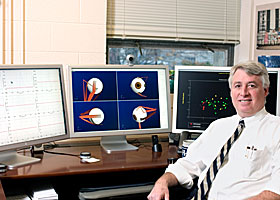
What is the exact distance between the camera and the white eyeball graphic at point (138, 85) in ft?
7.91

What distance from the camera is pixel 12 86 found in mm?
1950

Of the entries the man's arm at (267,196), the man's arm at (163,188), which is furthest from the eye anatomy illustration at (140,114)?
the man's arm at (267,196)

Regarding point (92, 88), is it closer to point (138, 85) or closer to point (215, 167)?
point (138, 85)

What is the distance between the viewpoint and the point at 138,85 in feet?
7.95

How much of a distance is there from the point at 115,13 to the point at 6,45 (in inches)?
30.4

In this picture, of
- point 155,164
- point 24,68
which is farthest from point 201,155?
point 24,68

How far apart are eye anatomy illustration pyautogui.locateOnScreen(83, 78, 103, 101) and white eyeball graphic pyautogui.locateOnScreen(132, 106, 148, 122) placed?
25cm

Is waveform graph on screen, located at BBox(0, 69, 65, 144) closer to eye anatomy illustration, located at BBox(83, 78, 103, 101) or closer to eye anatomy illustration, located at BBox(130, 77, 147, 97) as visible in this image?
eye anatomy illustration, located at BBox(83, 78, 103, 101)

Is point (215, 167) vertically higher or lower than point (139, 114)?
lower

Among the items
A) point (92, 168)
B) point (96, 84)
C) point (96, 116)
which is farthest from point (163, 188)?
point (96, 84)

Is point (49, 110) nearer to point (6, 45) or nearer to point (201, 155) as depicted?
point (6, 45)

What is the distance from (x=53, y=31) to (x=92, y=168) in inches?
38.3

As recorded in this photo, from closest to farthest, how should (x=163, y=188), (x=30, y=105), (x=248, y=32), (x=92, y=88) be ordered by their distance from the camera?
(x=163, y=188)
(x=30, y=105)
(x=92, y=88)
(x=248, y=32)

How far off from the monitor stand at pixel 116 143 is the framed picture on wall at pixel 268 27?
131 cm
